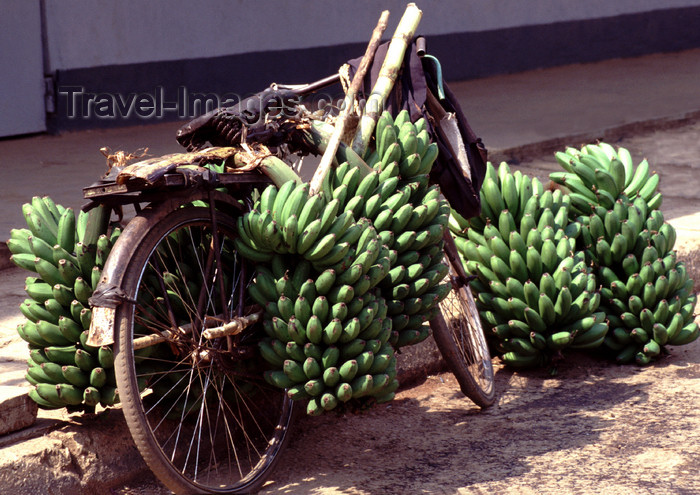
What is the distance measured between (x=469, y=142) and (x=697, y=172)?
15.2 ft

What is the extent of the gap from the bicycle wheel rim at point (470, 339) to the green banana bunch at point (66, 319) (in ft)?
4.98

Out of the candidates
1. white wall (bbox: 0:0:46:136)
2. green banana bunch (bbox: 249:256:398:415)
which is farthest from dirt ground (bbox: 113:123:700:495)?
white wall (bbox: 0:0:46:136)

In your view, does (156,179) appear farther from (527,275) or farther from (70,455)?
(527,275)

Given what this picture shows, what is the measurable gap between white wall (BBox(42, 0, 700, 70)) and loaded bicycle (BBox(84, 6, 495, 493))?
14.1 feet

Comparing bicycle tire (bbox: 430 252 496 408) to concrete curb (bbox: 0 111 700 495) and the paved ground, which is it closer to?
the paved ground

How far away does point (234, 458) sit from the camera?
11.6 ft

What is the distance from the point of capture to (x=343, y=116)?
3.48 m

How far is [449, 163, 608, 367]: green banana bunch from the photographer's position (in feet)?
14.0

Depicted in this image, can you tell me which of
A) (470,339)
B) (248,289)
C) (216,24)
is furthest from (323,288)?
(216,24)

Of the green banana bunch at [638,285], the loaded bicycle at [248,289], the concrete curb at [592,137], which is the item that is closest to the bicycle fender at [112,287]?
the loaded bicycle at [248,289]

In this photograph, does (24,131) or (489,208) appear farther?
(24,131)

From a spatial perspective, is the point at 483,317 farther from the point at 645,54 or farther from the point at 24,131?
the point at 645,54

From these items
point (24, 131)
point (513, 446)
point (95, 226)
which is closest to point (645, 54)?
point (24, 131)

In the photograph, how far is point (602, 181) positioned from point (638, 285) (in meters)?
0.52
